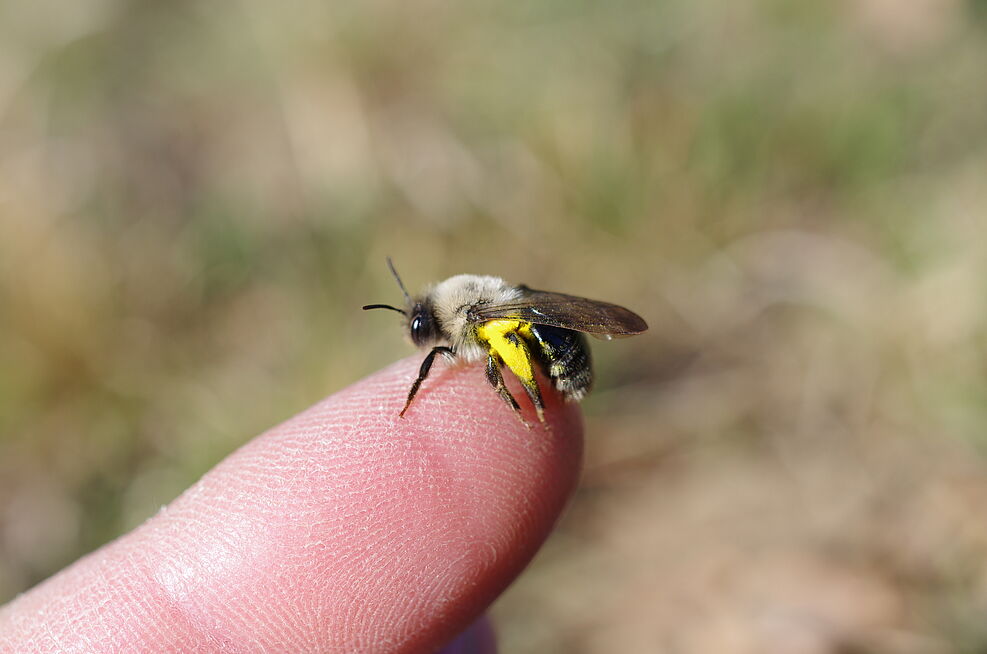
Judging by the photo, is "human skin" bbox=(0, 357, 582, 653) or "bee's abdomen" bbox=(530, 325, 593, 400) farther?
"bee's abdomen" bbox=(530, 325, 593, 400)

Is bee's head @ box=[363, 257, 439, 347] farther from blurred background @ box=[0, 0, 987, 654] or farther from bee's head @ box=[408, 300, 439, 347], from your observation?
blurred background @ box=[0, 0, 987, 654]

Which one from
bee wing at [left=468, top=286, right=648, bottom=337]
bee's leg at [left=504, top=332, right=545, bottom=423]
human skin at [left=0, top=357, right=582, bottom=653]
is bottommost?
human skin at [left=0, top=357, right=582, bottom=653]

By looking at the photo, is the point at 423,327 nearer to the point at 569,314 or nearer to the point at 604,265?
the point at 569,314

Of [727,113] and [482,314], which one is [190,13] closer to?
[727,113]

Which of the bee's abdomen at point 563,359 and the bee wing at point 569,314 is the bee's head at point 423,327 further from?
the bee's abdomen at point 563,359

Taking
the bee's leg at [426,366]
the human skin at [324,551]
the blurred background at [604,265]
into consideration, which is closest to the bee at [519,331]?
the bee's leg at [426,366]

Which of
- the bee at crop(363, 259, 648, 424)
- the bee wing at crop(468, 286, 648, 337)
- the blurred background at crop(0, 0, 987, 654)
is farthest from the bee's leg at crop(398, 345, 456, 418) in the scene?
the blurred background at crop(0, 0, 987, 654)

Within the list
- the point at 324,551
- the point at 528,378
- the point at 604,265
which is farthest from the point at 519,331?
the point at 604,265

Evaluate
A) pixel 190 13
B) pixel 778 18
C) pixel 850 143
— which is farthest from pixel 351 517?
pixel 190 13
